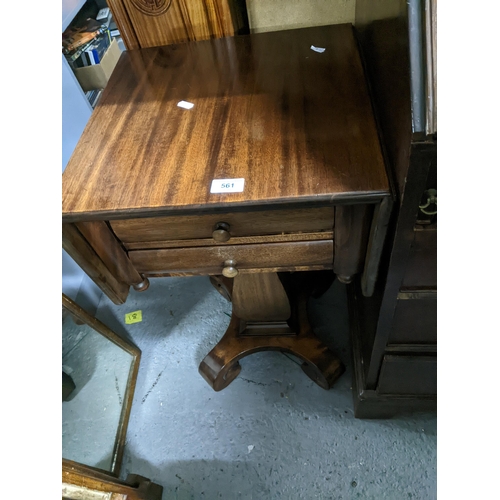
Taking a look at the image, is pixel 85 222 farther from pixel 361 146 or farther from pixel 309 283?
pixel 309 283

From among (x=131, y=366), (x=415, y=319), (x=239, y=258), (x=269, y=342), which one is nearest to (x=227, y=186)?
(x=239, y=258)

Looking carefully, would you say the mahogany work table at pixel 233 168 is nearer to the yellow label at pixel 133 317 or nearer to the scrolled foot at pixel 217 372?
the scrolled foot at pixel 217 372

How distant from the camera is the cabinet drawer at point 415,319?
0.62 m

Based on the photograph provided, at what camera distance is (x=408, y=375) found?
31.9 inches

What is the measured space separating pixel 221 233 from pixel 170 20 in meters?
0.55

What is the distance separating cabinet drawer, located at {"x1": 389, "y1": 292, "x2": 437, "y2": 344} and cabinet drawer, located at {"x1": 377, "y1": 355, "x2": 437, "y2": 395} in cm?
5

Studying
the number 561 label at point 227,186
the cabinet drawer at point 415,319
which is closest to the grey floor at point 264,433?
the cabinet drawer at point 415,319

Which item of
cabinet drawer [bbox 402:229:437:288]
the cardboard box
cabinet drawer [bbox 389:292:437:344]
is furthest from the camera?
the cardboard box

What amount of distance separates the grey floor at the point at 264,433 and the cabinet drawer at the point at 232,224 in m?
0.67

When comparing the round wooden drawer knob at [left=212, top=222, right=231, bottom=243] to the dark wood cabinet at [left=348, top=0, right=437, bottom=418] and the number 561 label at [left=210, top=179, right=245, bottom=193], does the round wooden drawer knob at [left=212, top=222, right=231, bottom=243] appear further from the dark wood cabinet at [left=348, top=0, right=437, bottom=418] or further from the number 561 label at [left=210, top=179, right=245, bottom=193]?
the dark wood cabinet at [left=348, top=0, right=437, bottom=418]

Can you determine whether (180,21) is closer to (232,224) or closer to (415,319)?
(232,224)

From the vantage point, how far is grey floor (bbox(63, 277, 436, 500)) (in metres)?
0.95

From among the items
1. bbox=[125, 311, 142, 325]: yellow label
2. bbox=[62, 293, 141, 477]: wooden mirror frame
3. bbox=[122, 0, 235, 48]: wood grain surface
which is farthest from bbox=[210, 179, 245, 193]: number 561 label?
bbox=[125, 311, 142, 325]: yellow label

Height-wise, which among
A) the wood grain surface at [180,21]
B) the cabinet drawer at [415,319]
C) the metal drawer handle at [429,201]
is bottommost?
the cabinet drawer at [415,319]
